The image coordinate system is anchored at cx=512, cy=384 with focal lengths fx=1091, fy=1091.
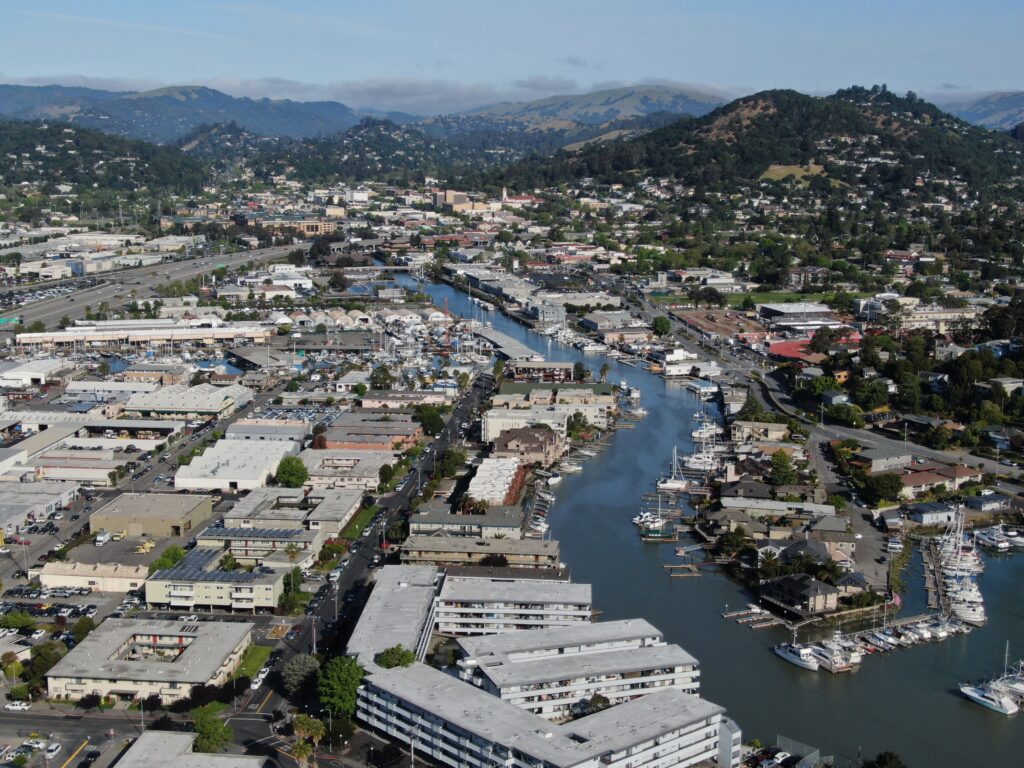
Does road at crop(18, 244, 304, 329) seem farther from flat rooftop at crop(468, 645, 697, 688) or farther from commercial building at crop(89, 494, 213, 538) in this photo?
flat rooftop at crop(468, 645, 697, 688)

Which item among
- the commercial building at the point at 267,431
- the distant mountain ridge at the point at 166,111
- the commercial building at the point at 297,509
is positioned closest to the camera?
the commercial building at the point at 297,509

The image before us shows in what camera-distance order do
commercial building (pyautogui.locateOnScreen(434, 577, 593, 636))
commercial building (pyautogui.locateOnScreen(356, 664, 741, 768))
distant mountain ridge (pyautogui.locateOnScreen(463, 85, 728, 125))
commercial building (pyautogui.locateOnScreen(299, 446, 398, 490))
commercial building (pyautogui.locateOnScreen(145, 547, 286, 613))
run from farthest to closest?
distant mountain ridge (pyautogui.locateOnScreen(463, 85, 728, 125)) < commercial building (pyautogui.locateOnScreen(299, 446, 398, 490)) < commercial building (pyautogui.locateOnScreen(145, 547, 286, 613)) < commercial building (pyautogui.locateOnScreen(434, 577, 593, 636)) < commercial building (pyautogui.locateOnScreen(356, 664, 741, 768))

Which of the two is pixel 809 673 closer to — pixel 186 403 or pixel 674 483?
pixel 674 483

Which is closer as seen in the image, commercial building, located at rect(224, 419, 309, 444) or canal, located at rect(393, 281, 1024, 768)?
canal, located at rect(393, 281, 1024, 768)

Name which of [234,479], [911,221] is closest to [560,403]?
[234,479]

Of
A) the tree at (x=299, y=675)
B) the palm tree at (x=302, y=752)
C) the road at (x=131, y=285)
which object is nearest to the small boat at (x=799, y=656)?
the tree at (x=299, y=675)

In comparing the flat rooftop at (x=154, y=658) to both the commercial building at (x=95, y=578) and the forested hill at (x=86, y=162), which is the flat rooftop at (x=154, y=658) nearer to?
the commercial building at (x=95, y=578)

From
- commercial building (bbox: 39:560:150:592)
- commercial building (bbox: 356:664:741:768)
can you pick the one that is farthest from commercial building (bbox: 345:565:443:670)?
commercial building (bbox: 39:560:150:592)
